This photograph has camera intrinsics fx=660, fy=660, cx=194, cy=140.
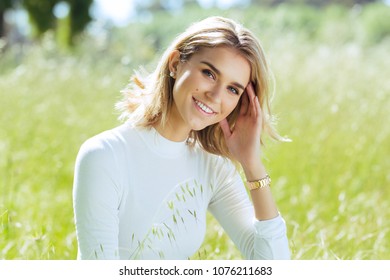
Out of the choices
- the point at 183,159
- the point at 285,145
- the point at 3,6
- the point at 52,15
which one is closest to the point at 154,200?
the point at 183,159

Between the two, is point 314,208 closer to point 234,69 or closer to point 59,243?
point 59,243

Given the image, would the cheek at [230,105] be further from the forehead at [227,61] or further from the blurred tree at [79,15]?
the blurred tree at [79,15]

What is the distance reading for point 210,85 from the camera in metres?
1.88

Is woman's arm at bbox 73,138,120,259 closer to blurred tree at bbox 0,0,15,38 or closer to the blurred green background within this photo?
the blurred green background

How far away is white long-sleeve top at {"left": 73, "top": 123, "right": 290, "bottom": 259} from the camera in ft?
5.76

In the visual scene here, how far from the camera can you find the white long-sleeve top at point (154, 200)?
1756mm

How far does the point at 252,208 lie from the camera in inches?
82.7

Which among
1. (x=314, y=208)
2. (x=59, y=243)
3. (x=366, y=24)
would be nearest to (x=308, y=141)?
(x=314, y=208)

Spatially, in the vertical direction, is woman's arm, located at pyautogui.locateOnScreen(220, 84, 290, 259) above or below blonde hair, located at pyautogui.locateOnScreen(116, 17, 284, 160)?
below

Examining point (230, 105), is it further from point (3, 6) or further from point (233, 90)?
point (3, 6)

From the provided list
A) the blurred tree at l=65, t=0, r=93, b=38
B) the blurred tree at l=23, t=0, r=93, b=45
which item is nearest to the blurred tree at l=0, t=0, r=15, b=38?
the blurred tree at l=23, t=0, r=93, b=45

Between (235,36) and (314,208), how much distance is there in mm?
1679

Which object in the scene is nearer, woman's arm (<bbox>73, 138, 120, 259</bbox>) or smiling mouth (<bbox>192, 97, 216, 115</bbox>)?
woman's arm (<bbox>73, 138, 120, 259</bbox>)

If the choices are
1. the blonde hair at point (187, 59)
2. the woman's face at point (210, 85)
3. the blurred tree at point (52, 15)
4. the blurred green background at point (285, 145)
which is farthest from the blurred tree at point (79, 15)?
the woman's face at point (210, 85)
